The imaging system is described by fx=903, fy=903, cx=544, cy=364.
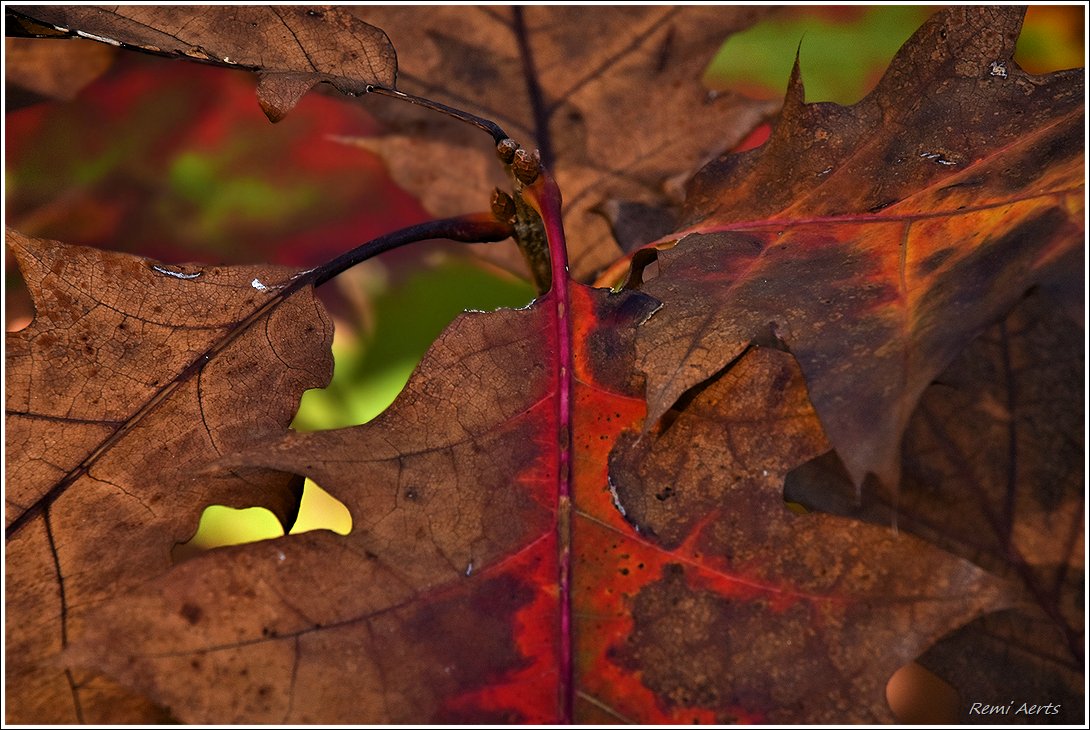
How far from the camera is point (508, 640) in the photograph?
451mm

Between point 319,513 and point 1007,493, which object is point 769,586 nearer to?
point 1007,493

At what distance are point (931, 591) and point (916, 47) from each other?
0.37 m

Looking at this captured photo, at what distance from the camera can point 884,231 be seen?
52 cm

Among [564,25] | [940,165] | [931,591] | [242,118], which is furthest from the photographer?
[242,118]

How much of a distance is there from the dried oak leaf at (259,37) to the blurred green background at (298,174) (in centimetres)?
33

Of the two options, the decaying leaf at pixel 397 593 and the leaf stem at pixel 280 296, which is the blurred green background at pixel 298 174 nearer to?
the leaf stem at pixel 280 296

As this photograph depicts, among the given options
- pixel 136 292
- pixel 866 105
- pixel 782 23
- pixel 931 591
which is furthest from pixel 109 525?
pixel 782 23

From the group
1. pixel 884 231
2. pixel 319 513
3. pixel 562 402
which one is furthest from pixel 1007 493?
pixel 319 513

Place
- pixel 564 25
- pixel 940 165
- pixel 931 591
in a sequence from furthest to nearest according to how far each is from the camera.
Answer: pixel 564 25 < pixel 940 165 < pixel 931 591

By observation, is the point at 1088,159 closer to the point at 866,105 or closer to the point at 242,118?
the point at 866,105

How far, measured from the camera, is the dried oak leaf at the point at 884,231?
1.42 ft

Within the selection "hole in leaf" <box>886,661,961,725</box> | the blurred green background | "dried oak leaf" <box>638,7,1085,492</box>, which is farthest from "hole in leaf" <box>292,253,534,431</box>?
"hole in leaf" <box>886,661,961,725</box>

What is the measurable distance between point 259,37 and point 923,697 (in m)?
0.68

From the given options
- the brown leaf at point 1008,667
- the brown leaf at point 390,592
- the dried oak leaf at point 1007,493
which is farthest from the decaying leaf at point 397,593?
the brown leaf at point 1008,667
